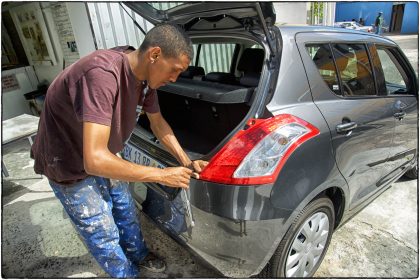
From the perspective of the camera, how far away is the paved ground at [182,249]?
2105 mm

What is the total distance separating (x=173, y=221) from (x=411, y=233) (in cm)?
205

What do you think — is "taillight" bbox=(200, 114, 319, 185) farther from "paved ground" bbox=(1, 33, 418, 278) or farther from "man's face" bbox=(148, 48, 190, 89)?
"paved ground" bbox=(1, 33, 418, 278)

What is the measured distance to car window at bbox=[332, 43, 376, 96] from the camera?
6.57 ft

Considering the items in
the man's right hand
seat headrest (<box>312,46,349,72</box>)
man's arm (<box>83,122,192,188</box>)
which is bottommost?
the man's right hand

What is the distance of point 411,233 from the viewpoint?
2412mm

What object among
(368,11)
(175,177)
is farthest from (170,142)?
(368,11)

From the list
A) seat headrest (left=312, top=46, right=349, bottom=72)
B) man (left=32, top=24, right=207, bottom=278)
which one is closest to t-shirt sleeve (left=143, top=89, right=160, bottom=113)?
man (left=32, top=24, right=207, bottom=278)

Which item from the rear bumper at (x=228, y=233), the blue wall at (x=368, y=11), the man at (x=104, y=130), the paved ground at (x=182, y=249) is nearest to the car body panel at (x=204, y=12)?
the man at (x=104, y=130)

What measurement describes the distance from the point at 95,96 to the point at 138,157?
0.79 m

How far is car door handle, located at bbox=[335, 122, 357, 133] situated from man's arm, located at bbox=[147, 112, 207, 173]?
2.76 ft

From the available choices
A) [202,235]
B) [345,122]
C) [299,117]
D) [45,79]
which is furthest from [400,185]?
[45,79]

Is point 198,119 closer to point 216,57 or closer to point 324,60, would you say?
point 324,60

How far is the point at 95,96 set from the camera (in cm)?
123

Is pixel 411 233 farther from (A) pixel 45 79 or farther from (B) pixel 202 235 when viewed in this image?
(A) pixel 45 79
